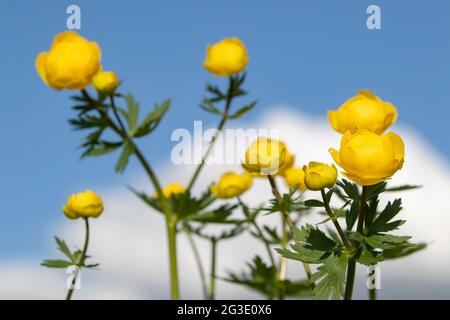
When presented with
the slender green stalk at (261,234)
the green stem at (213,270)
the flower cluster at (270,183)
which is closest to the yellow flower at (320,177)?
the flower cluster at (270,183)

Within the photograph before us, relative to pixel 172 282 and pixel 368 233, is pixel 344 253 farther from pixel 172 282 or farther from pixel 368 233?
pixel 172 282

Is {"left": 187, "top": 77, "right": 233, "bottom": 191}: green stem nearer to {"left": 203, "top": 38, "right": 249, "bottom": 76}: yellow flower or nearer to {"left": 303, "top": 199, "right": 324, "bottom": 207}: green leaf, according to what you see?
{"left": 203, "top": 38, "right": 249, "bottom": 76}: yellow flower

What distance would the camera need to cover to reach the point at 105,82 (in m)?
1.79

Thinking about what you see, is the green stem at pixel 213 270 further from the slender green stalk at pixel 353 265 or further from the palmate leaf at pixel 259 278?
the slender green stalk at pixel 353 265

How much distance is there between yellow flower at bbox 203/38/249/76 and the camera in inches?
78.8

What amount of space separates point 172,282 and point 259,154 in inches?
18.2

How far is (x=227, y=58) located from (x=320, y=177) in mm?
872

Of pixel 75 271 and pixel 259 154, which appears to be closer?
pixel 259 154

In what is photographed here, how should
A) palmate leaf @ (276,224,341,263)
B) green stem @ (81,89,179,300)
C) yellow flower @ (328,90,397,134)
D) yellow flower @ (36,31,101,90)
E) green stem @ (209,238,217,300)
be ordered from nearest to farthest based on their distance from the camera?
1. palmate leaf @ (276,224,341,263)
2. yellow flower @ (328,90,397,134)
3. yellow flower @ (36,31,101,90)
4. green stem @ (81,89,179,300)
5. green stem @ (209,238,217,300)

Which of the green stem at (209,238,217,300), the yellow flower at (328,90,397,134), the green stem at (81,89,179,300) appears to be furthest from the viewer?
the green stem at (209,238,217,300)

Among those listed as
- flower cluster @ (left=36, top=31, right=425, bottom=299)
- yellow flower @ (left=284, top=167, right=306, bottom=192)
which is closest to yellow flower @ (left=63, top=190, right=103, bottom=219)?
flower cluster @ (left=36, top=31, right=425, bottom=299)

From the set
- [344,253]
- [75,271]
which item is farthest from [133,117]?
[344,253]

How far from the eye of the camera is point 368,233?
49.4 inches

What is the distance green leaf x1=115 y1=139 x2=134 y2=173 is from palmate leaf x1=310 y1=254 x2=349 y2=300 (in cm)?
76
